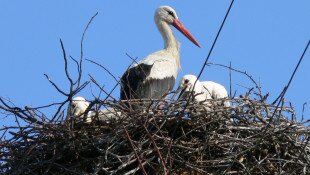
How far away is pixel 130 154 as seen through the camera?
6.43 metres

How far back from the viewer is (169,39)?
30.8ft

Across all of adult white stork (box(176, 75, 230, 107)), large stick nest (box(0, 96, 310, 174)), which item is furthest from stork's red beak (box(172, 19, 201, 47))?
large stick nest (box(0, 96, 310, 174))

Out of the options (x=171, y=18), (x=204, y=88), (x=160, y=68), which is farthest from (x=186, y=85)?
(x=171, y=18)

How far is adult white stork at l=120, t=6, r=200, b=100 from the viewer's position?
8648mm

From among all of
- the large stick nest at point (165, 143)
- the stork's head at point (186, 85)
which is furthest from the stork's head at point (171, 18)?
the large stick nest at point (165, 143)

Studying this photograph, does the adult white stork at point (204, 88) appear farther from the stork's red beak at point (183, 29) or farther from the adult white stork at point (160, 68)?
the stork's red beak at point (183, 29)

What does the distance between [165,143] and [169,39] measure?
2995mm

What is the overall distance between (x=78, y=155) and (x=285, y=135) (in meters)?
1.38

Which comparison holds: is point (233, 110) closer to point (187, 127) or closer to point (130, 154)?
point (187, 127)

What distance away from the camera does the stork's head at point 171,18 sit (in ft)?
31.4

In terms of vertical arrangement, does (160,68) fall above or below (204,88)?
above

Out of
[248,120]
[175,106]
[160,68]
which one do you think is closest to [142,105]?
[175,106]

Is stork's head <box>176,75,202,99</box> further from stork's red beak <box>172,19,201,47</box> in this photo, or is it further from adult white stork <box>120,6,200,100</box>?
stork's red beak <box>172,19,201,47</box>

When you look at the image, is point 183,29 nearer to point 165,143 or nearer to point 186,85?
point 186,85
